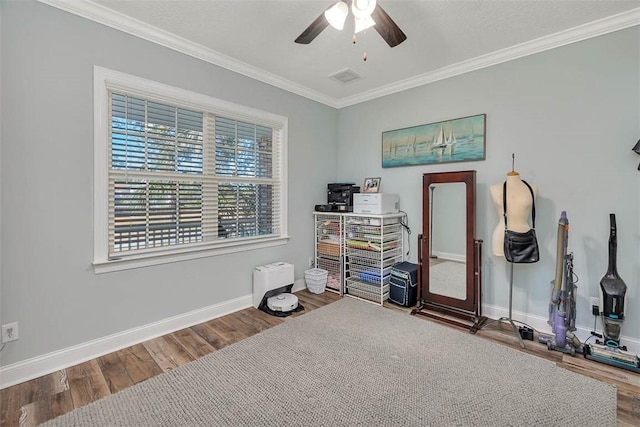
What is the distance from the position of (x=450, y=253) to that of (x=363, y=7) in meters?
2.35

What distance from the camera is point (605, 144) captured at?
7.61 feet

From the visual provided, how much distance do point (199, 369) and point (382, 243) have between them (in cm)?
212

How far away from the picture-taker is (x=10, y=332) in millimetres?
1853

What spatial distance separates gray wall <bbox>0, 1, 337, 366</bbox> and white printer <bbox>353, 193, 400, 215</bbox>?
6.62 feet

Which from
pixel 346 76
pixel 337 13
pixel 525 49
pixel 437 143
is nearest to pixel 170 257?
pixel 337 13

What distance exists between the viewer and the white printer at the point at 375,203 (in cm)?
327

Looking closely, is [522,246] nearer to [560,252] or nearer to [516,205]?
[560,252]

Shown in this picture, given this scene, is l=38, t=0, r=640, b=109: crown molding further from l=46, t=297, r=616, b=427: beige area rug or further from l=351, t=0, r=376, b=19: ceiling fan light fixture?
l=46, t=297, r=616, b=427: beige area rug

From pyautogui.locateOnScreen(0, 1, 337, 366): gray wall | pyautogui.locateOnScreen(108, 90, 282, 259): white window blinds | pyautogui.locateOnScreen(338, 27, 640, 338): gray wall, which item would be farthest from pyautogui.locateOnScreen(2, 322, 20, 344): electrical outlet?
pyautogui.locateOnScreen(338, 27, 640, 338): gray wall

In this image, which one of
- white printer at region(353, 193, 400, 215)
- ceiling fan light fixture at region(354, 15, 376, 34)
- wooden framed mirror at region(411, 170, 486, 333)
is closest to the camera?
ceiling fan light fixture at region(354, 15, 376, 34)

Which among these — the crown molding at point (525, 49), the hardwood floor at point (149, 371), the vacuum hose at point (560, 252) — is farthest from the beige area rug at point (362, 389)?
the crown molding at point (525, 49)

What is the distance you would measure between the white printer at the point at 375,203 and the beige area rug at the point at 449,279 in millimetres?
808

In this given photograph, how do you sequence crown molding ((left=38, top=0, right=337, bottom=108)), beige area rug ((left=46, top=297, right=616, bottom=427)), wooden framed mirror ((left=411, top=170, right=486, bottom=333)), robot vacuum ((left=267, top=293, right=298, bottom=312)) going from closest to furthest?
1. beige area rug ((left=46, top=297, right=616, bottom=427))
2. crown molding ((left=38, top=0, right=337, bottom=108))
3. wooden framed mirror ((left=411, top=170, right=486, bottom=333))
4. robot vacuum ((left=267, top=293, right=298, bottom=312))

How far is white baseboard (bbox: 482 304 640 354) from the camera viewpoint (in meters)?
2.23
